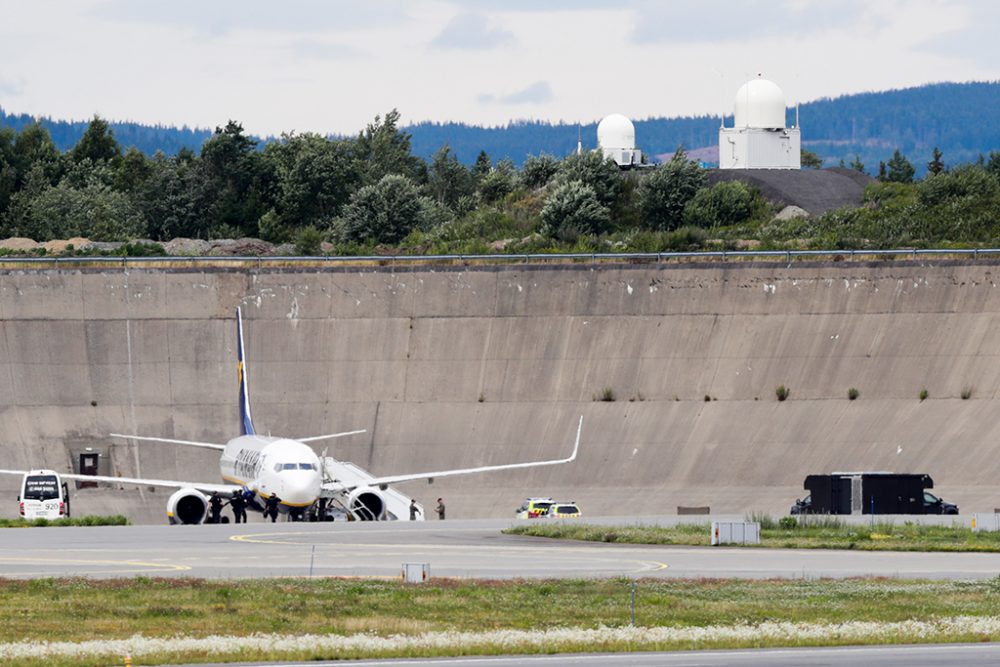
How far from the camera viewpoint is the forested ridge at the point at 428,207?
9331cm

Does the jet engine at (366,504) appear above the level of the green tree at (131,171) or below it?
below

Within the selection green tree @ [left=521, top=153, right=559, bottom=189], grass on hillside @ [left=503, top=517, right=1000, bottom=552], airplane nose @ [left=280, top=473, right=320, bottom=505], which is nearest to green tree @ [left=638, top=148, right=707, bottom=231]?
green tree @ [left=521, top=153, right=559, bottom=189]

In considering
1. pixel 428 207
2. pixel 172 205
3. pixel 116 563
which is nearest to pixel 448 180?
pixel 172 205

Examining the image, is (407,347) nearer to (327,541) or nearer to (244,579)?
(327,541)

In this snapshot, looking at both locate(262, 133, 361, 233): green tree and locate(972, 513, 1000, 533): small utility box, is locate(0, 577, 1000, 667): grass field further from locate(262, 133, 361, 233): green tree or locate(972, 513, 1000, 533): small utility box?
locate(262, 133, 361, 233): green tree

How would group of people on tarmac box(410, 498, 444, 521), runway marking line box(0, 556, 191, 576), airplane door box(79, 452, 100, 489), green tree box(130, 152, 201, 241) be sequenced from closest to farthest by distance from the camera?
runway marking line box(0, 556, 191, 576)
group of people on tarmac box(410, 498, 444, 521)
airplane door box(79, 452, 100, 489)
green tree box(130, 152, 201, 241)

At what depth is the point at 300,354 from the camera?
7838cm

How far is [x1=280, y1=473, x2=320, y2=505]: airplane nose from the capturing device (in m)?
54.5

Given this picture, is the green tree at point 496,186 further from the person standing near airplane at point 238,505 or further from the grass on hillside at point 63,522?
the person standing near airplane at point 238,505

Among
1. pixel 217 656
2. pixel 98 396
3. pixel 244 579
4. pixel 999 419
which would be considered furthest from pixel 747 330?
pixel 217 656

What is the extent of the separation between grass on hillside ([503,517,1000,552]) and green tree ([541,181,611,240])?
4788cm

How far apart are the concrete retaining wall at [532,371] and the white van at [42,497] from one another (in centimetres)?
425

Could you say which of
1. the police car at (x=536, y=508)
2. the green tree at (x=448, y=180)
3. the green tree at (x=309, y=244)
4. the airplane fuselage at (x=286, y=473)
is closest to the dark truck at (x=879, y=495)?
the police car at (x=536, y=508)

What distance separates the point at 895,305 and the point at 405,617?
52290 millimetres
